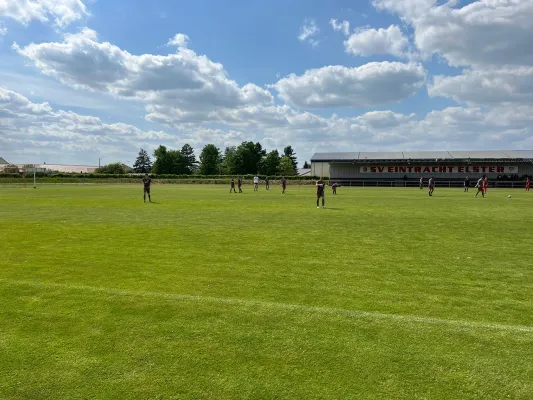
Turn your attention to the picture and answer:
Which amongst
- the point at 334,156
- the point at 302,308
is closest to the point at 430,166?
the point at 334,156

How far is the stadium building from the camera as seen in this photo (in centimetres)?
7225

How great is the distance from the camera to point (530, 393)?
141 inches

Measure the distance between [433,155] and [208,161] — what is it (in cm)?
8135

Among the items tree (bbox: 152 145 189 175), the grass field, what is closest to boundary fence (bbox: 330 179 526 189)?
the grass field

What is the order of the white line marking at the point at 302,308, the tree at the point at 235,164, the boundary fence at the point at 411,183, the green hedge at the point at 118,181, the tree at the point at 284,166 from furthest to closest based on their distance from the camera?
the tree at the point at 284,166 → the tree at the point at 235,164 → the green hedge at the point at 118,181 → the boundary fence at the point at 411,183 → the white line marking at the point at 302,308

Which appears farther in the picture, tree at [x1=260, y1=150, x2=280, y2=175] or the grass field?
tree at [x1=260, y1=150, x2=280, y2=175]

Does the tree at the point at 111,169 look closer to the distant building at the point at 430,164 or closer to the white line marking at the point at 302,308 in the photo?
the distant building at the point at 430,164

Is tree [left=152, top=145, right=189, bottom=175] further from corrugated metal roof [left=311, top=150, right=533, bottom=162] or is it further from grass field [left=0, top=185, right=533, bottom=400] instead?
grass field [left=0, top=185, right=533, bottom=400]

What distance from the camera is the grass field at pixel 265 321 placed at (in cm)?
376

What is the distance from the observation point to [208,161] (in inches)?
5507

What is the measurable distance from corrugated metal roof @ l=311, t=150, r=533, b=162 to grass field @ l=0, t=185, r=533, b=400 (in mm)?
71037

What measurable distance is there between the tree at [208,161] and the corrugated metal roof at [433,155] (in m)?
62.0

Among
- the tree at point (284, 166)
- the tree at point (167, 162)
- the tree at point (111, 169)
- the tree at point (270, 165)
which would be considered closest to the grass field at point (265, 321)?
the tree at point (270, 165)

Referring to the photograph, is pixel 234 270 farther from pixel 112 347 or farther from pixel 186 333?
pixel 112 347
